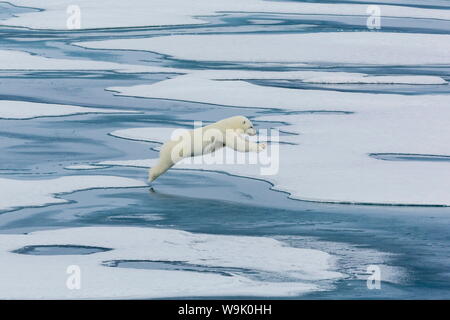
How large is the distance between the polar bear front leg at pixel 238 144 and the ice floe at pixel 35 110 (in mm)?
3478

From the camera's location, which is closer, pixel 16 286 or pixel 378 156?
pixel 16 286

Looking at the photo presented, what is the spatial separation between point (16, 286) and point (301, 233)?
1.93 metres

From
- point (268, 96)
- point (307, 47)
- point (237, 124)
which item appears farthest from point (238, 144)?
point (307, 47)

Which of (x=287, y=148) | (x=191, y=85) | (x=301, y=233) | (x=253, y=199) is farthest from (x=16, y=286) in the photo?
A: (x=191, y=85)

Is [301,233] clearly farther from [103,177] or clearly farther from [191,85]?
[191,85]

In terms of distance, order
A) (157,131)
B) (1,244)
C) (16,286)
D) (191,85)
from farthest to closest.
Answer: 1. (191,85)
2. (157,131)
3. (1,244)
4. (16,286)

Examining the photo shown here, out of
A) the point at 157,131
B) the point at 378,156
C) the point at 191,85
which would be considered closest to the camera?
the point at 378,156

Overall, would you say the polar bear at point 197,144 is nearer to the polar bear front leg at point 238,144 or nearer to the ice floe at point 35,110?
the polar bear front leg at point 238,144

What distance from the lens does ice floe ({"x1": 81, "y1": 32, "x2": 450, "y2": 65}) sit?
56.1ft

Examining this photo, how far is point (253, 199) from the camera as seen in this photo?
26.7 feet

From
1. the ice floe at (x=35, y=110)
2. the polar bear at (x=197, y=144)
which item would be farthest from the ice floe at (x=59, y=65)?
the polar bear at (x=197, y=144)

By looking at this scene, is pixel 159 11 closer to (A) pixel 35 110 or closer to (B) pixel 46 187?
(A) pixel 35 110

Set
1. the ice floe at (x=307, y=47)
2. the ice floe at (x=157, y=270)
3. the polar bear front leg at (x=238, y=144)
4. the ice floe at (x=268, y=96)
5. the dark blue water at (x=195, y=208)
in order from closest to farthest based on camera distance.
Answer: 1. the ice floe at (x=157, y=270)
2. the dark blue water at (x=195, y=208)
3. the polar bear front leg at (x=238, y=144)
4. the ice floe at (x=268, y=96)
5. the ice floe at (x=307, y=47)

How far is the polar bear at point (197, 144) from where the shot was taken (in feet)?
27.6
